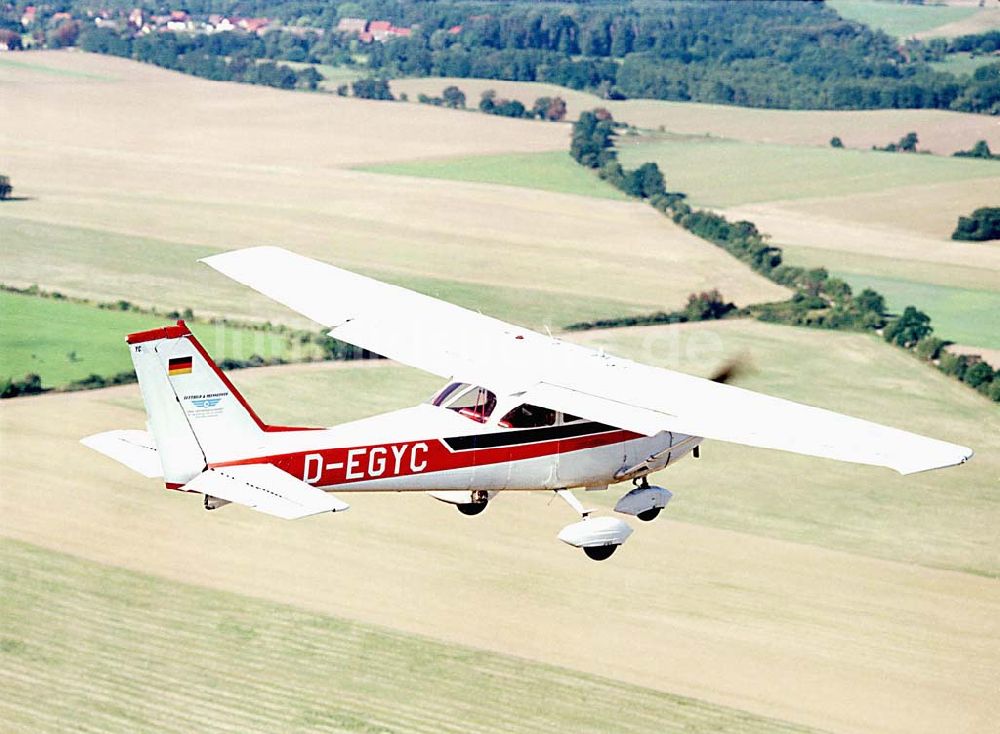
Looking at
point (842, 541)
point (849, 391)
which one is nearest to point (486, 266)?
point (849, 391)

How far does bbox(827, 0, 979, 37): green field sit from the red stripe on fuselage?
132713 millimetres

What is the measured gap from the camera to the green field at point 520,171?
302 feet

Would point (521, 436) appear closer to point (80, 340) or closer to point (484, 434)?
point (484, 434)

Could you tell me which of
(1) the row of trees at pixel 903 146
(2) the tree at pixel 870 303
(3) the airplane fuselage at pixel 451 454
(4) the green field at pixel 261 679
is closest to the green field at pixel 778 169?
(1) the row of trees at pixel 903 146

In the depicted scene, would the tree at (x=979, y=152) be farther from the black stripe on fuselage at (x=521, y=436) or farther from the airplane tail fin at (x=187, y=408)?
the airplane tail fin at (x=187, y=408)

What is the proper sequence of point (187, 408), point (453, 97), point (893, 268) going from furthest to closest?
point (453, 97) → point (893, 268) → point (187, 408)

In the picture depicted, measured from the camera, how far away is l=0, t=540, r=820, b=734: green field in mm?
31609

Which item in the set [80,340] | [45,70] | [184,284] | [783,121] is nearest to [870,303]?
[184,284]

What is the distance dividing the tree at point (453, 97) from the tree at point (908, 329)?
216 ft

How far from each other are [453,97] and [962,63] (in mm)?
44768

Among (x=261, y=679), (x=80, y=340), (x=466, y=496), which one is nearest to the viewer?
(x=466, y=496)

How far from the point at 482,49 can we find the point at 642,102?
23197mm

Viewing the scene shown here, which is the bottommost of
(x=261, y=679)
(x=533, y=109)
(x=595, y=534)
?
(x=261, y=679)

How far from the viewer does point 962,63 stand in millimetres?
129000
